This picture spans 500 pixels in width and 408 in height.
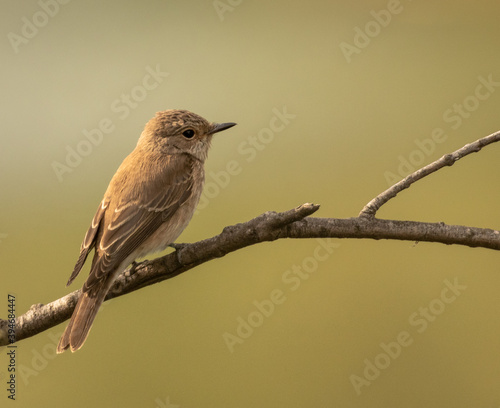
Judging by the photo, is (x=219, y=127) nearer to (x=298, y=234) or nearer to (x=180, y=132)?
(x=180, y=132)

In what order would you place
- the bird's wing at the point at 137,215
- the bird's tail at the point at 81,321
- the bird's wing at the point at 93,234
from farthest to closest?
the bird's wing at the point at 93,234, the bird's wing at the point at 137,215, the bird's tail at the point at 81,321

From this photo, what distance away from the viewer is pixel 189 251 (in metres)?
3.42

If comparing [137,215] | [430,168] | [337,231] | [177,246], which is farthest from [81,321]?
[430,168]

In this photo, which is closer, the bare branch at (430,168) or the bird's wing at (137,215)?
the bare branch at (430,168)

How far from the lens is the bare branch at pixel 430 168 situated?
3227 millimetres

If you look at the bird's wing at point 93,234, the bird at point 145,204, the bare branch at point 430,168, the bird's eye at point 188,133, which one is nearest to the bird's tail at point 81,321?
the bird at point 145,204

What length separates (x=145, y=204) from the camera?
4.32 meters

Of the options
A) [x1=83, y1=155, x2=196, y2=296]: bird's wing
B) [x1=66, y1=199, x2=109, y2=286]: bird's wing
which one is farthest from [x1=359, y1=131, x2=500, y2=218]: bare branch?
[x1=66, y1=199, x2=109, y2=286]: bird's wing

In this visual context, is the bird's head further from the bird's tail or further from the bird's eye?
the bird's tail

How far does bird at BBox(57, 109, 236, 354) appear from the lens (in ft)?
12.1

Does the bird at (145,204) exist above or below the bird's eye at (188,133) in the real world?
below

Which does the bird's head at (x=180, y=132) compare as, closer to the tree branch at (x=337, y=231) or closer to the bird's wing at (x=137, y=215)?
the bird's wing at (x=137, y=215)

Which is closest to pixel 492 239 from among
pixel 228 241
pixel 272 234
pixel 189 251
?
pixel 272 234

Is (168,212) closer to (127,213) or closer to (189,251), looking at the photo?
(127,213)
